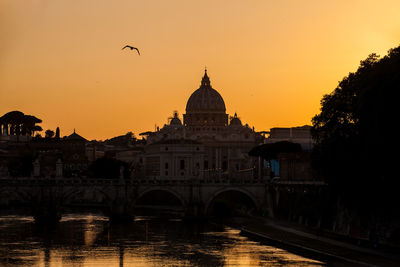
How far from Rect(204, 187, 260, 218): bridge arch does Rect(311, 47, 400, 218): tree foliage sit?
2786 centimetres

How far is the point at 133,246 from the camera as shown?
225ft

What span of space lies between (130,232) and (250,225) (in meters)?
9.05

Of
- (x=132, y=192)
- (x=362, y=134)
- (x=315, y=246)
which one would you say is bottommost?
(x=315, y=246)

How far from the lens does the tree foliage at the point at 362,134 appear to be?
187 ft

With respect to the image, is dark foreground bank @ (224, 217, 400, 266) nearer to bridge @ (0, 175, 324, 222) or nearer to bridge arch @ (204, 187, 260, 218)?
bridge @ (0, 175, 324, 222)

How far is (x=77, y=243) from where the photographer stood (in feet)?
231

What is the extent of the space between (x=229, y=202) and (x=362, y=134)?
150ft

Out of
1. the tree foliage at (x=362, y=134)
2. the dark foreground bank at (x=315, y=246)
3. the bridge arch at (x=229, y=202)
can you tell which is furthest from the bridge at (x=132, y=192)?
the tree foliage at (x=362, y=134)

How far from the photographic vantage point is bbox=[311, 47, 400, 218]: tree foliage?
56.9 m

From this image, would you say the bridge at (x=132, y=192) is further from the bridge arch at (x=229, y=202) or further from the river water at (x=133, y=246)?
the river water at (x=133, y=246)

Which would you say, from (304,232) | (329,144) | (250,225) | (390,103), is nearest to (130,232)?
(250,225)

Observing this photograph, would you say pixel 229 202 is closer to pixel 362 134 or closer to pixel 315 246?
pixel 315 246

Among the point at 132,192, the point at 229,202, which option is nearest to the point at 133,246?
the point at 132,192

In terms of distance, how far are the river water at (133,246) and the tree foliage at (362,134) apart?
17.3 ft
